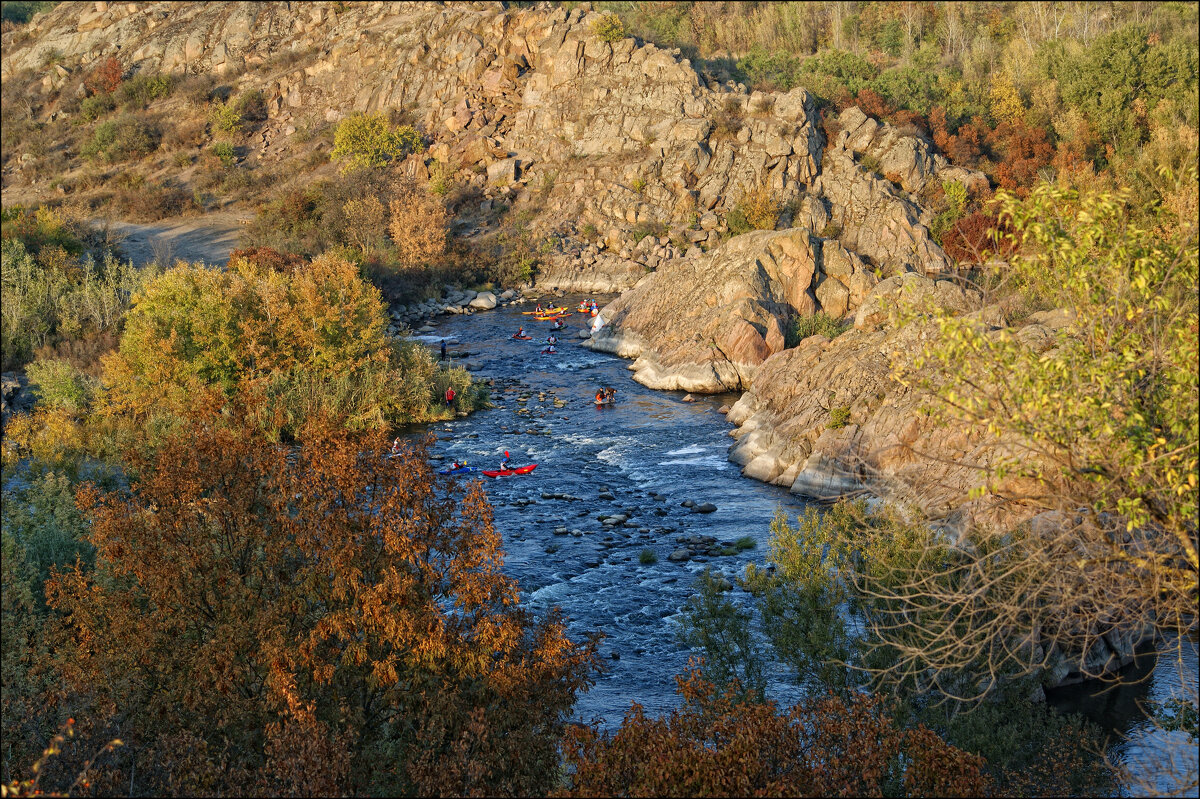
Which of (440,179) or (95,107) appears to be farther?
(95,107)

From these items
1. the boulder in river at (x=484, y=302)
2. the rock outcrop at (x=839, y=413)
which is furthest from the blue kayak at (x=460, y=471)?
the boulder in river at (x=484, y=302)

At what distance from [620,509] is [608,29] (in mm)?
70031

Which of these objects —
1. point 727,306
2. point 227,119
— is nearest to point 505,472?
point 727,306

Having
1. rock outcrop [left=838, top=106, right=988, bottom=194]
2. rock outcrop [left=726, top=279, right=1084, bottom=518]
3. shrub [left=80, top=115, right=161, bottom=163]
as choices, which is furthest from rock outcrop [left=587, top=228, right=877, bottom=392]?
shrub [left=80, top=115, right=161, bottom=163]

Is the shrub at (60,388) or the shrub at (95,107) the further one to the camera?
the shrub at (95,107)

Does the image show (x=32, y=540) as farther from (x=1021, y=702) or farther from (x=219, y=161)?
(x=219, y=161)

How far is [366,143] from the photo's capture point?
8488 cm

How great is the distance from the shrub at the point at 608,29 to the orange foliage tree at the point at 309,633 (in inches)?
3207

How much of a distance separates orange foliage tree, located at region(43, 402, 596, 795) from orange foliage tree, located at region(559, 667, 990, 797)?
4.85 ft

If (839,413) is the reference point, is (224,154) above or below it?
above

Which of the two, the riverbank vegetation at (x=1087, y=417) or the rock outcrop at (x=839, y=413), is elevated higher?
the riverbank vegetation at (x=1087, y=417)

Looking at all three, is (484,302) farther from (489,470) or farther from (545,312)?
Result: (489,470)

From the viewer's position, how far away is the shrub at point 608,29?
3482 inches

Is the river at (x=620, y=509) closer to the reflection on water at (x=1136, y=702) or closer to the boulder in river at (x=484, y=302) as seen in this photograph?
the reflection on water at (x=1136, y=702)
